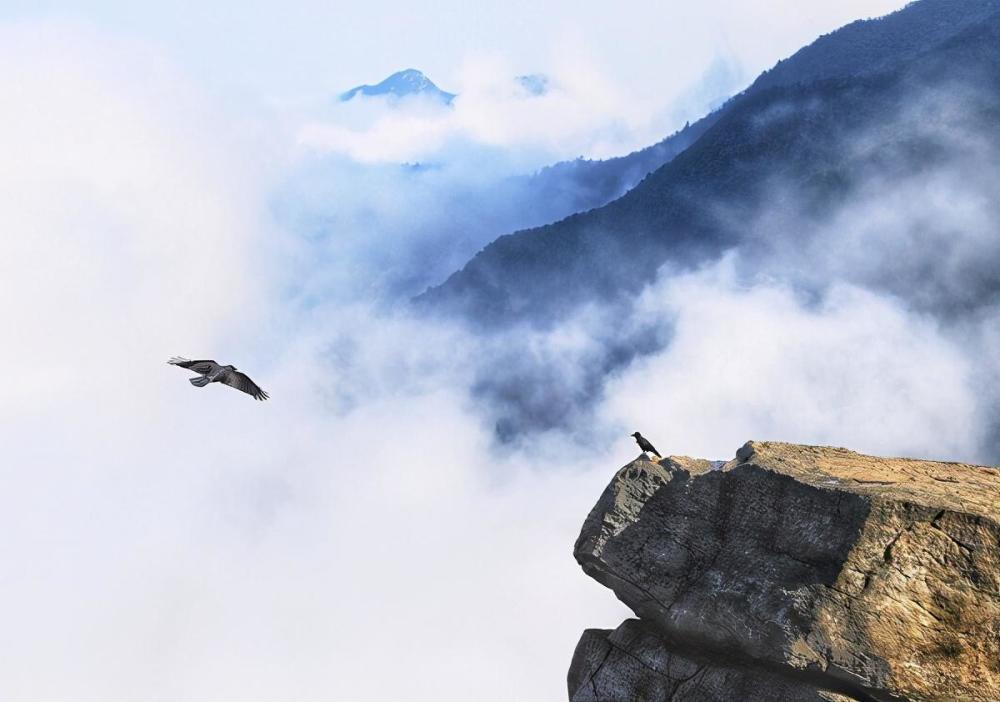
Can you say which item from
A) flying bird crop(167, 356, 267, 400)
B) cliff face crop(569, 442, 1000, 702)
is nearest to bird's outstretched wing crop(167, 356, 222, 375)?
flying bird crop(167, 356, 267, 400)

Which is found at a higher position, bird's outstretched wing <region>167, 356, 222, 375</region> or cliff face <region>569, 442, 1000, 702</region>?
bird's outstretched wing <region>167, 356, 222, 375</region>

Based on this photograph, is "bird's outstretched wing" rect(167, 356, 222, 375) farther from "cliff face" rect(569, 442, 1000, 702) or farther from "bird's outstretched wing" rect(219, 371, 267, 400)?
"cliff face" rect(569, 442, 1000, 702)

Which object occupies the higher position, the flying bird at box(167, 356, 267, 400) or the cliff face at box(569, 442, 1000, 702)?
the flying bird at box(167, 356, 267, 400)

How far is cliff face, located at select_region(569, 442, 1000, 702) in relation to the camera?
81.5 ft

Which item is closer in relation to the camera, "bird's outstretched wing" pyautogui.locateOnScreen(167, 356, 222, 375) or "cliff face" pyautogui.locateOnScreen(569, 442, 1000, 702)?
"cliff face" pyautogui.locateOnScreen(569, 442, 1000, 702)

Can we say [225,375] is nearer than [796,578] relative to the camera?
No

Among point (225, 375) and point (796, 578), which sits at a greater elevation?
point (225, 375)

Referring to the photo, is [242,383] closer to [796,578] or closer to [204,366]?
[204,366]

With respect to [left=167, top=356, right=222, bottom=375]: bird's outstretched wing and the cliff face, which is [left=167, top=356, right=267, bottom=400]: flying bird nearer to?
[left=167, top=356, right=222, bottom=375]: bird's outstretched wing

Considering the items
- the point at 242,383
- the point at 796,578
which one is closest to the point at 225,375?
the point at 242,383

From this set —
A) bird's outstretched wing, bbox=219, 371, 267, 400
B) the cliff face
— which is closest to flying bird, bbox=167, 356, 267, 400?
→ bird's outstretched wing, bbox=219, 371, 267, 400

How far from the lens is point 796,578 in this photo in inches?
1049

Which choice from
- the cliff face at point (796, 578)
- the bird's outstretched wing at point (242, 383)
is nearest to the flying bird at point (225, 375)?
the bird's outstretched wing at point (242, 383)

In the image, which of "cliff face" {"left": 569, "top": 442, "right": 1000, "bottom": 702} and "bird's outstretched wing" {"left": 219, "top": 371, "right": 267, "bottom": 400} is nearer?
"cliff face" {"left": 569, "top": 442, "right": 1000, "bottom": 702}
